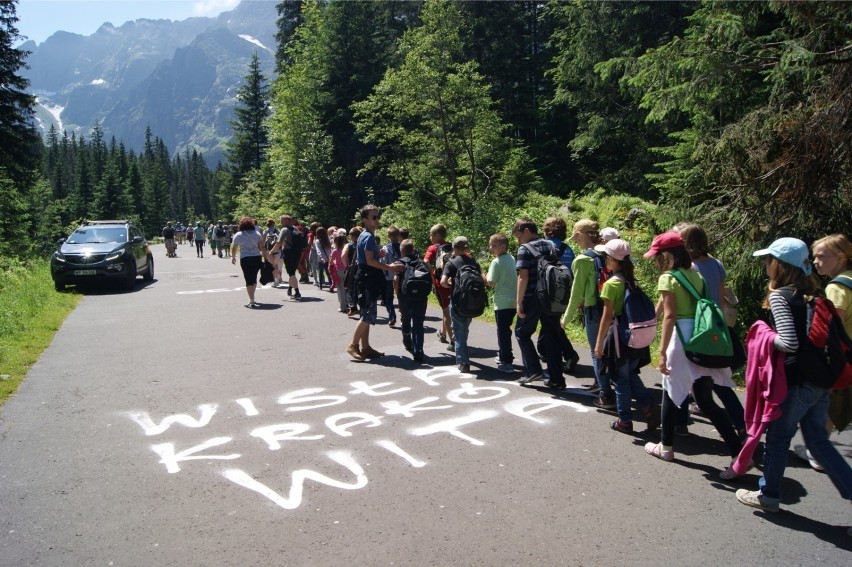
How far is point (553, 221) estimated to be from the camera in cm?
771

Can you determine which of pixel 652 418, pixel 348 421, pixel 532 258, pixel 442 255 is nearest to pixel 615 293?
pixel 652 418

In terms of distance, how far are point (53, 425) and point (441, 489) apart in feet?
13.0

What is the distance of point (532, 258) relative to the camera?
7164 millimetres

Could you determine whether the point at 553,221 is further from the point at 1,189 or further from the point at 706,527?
the point at 1,189

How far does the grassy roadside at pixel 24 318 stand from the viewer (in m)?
8.35

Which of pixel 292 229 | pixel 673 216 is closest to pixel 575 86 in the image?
pixel 292 229

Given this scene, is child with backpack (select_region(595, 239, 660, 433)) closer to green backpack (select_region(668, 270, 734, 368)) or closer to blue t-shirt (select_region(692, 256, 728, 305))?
blue t-shirt (select_region(692, 256, 728, 305))

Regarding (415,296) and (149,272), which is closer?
(415,296)

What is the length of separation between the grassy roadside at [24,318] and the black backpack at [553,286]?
5867 millimetres

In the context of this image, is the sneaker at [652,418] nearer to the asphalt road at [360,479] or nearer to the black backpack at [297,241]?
the asphalt road at [360,479]

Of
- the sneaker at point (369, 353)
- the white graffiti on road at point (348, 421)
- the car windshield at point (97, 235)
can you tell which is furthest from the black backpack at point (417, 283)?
the car windshield at point (97, 235)

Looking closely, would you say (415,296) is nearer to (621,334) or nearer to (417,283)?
(417,283)

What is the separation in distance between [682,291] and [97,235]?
17584 mm

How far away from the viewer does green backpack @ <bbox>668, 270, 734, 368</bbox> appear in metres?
4.70
